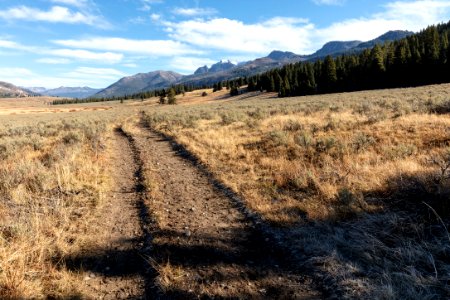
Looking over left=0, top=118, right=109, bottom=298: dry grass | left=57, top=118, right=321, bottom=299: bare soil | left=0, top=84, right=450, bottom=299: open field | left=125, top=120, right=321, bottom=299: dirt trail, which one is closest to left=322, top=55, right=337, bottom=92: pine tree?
left=0, top=84, right=450, bottom=299: open field

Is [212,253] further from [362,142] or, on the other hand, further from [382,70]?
[382,70]

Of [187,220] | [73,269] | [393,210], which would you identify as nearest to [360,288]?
[393,210]

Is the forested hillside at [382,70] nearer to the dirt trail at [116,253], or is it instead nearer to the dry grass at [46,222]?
the dry grass at [46,222]

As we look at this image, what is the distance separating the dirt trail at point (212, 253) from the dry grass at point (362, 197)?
560 mm

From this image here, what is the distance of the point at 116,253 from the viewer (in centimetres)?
503

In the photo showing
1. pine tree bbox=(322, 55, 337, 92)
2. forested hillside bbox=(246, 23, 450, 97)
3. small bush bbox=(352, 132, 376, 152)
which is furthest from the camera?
pine tree bbox=(322, 55, 337, 92)

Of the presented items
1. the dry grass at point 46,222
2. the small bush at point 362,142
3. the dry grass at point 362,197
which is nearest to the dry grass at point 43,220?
the dry grass at point 46,222

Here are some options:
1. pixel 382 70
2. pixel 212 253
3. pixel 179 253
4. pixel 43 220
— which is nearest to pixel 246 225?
pixel 212 253

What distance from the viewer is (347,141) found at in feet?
35.7

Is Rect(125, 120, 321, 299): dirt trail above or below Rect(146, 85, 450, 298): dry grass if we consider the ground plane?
below

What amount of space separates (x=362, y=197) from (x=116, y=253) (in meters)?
4.89

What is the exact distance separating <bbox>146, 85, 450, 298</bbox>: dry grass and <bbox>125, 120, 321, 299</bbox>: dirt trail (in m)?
0.56

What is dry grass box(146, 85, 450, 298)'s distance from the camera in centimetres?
393

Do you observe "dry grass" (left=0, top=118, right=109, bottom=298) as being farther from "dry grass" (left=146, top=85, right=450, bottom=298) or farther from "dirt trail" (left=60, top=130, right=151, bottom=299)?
"dry grass" (left=146, top=85, right=450, bottom=298)
